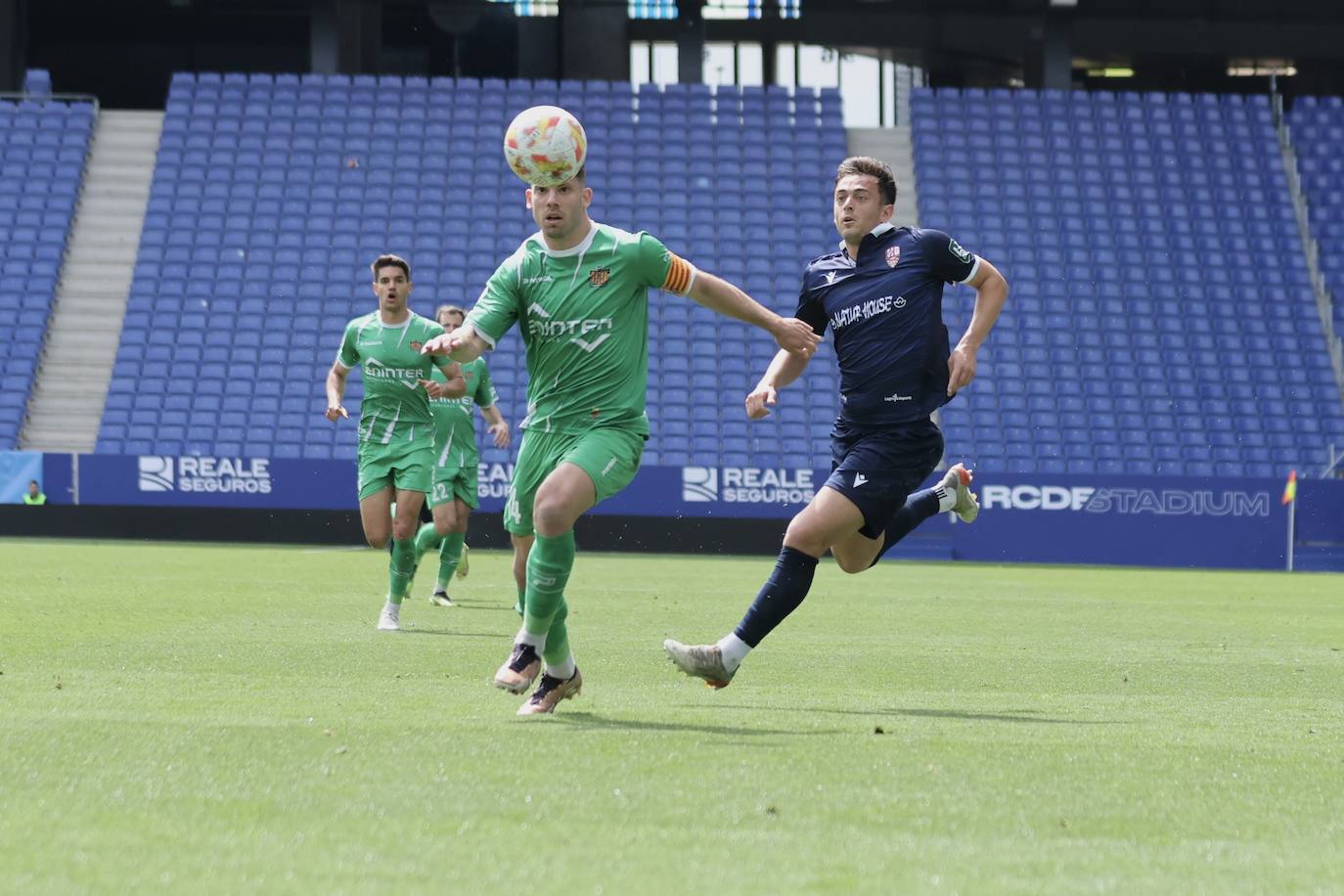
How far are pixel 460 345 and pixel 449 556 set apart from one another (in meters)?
7.79

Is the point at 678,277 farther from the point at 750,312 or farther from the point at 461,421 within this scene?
the point at 461,421

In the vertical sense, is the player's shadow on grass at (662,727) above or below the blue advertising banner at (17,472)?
below

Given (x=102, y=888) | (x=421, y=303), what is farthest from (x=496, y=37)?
(x=102, y=888)

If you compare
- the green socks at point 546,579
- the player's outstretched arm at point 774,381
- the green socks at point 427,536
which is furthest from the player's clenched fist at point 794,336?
the green socks at point 427,536

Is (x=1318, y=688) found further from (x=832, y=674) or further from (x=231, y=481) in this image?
(x=231, y=481)

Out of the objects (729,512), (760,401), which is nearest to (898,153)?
(729,512)

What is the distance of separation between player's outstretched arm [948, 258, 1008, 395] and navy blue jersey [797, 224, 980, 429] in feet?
0.26

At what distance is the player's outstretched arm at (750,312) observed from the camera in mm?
7141

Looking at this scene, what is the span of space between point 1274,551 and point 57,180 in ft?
71.9

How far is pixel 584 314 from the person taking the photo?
7223mm

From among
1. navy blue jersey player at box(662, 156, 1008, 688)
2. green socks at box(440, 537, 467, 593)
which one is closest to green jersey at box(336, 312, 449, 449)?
green socks at box(440, 537, 467, 593)

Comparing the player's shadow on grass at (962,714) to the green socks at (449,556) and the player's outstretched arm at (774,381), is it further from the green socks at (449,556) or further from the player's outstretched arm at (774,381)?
the green socks at (449,556)

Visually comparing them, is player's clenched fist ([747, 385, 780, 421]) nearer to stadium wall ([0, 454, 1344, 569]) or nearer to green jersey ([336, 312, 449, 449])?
green jersey ([336, 312, 449, 449])

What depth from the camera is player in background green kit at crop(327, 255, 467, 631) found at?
12195mm
